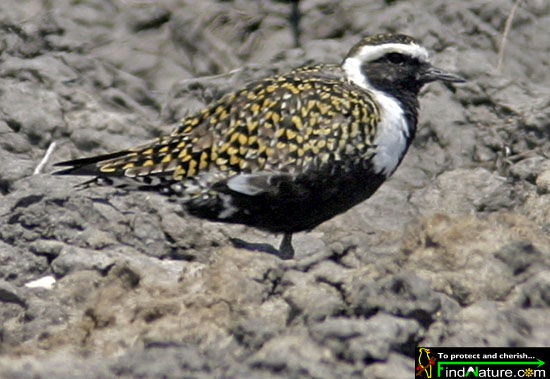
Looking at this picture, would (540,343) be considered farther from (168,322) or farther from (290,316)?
(168,322)

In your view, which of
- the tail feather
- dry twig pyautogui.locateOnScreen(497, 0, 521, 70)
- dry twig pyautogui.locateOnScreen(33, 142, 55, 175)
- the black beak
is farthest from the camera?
dry twig pyautogui.locateOnScreen(497, 0, 521, 70)

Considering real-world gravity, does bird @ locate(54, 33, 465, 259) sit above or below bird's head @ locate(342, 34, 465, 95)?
below

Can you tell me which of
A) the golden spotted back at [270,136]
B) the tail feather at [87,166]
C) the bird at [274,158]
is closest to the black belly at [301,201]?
the bird at [274,158]

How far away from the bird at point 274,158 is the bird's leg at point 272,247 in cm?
27

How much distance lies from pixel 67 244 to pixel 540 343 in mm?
3383

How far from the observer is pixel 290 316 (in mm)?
4941

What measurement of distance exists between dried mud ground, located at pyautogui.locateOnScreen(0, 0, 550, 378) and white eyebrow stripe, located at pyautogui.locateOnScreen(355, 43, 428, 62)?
1.18m

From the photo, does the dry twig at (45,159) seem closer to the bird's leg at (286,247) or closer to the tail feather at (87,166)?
the tail feather at (87,166)

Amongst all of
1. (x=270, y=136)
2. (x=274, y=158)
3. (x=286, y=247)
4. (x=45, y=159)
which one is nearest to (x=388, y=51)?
(x=270, y=136)

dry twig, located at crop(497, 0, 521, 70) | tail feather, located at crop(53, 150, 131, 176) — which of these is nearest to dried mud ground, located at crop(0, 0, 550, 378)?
dry twig, located at crop(497, 0, 521, 70)

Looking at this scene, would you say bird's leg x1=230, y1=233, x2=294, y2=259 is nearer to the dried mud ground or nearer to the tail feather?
the dried mud ground

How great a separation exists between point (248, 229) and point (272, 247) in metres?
0.35

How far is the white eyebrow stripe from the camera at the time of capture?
7.17m

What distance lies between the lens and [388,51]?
23.6 ft
